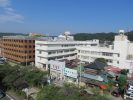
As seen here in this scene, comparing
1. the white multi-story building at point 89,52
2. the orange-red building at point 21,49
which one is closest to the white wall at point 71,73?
the white multi-story building at point 89,52

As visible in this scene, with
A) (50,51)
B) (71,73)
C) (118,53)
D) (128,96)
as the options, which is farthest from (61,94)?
(118,53)

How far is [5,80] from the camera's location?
127ft

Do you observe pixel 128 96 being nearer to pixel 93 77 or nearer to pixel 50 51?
pixel 93 77

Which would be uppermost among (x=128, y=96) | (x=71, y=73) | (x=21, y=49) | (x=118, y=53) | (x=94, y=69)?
(x=21, y=49)

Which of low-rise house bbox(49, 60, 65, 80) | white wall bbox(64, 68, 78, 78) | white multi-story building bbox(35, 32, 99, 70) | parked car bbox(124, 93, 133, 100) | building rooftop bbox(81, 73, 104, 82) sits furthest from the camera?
white multi-story building bbox(35, 32, 99, 70)

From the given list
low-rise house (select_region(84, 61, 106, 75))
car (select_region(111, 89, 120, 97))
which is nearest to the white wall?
low-rise house (select_region(84, 61, 106, 75))

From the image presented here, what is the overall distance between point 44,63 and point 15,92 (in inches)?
831

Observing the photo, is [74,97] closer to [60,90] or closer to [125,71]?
[60,90]

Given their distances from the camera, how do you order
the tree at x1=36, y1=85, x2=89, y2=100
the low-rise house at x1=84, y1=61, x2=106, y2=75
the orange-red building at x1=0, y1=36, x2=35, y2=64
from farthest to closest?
the orange-red building at x1=0, y1=36, x2=35, y2=64 → the low-rise house at x1=84, y1=61, x2=106, y2=75 → the tree at x1=36, y1=85, x2=89, y2=100

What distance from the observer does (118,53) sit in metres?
57.2

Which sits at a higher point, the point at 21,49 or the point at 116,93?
the point at 21,49

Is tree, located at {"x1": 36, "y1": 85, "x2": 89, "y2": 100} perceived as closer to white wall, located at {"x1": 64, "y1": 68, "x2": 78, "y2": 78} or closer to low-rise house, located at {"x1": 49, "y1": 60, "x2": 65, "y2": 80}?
white wall, located at {"x1": 64, "y1": 68, "x2": 78, "y2": 78}

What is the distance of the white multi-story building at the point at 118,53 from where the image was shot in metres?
55.9

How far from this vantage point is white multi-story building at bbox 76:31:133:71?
55.9 metres
